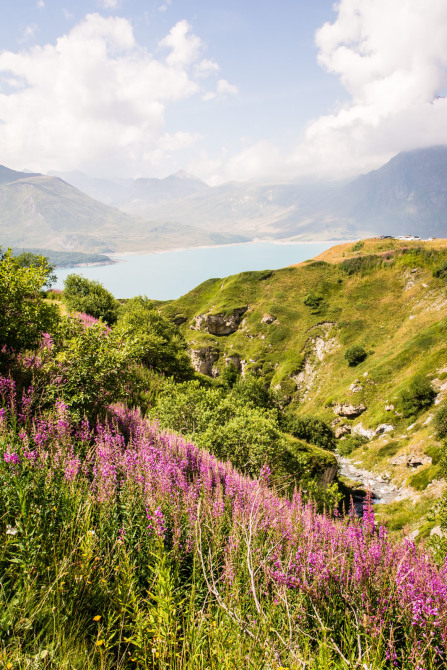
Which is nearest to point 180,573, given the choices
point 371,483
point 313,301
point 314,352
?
point 371,483

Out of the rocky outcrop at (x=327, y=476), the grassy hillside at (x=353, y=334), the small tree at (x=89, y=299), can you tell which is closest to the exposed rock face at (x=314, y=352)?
the grassy hillside at (x=353, y=334)

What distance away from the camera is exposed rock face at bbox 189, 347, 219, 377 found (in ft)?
299

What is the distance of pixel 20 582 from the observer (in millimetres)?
3268

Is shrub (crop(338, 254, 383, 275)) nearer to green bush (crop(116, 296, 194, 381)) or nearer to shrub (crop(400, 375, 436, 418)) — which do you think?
shrub (crop(400, 375, 436, 418))

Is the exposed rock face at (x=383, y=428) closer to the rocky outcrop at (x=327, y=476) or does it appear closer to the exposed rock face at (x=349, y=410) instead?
the exposed rock face at (x=349, y=410)

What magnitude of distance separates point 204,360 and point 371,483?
54.9m

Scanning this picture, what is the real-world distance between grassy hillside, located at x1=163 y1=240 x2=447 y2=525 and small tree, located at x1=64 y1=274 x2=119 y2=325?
4018 centimetres

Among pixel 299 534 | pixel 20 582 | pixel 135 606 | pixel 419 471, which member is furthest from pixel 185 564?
pixel 419 471

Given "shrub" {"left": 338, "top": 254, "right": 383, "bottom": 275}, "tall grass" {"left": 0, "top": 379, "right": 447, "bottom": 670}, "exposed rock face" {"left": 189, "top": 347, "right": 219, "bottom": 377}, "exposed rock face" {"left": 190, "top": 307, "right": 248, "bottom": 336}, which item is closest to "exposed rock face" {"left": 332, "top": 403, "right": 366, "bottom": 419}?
"exposed rock face" {"left": 189, "top": 347, "right": 219, "bottom": 377}

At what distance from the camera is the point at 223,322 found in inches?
4082

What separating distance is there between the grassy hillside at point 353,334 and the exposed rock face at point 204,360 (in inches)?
13.3

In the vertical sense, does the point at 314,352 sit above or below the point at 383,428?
above

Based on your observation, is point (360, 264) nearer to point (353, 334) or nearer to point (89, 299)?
point (353, 334)

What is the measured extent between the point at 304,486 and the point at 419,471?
23804mm
